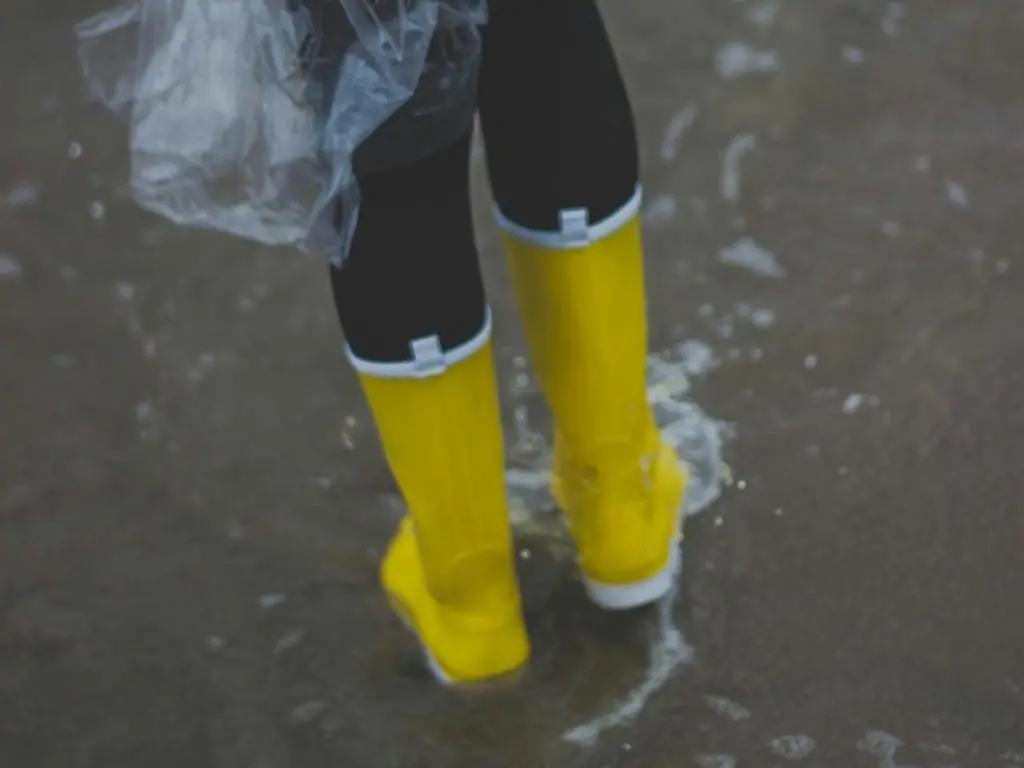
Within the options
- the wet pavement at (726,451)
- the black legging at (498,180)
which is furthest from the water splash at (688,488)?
the black legging at (498,180)

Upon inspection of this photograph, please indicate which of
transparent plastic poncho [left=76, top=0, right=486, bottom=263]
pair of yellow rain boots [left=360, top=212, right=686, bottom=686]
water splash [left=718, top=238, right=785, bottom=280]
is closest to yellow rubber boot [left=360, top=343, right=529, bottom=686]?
pair of yellow rain boots [left=360, top=212, right=686, bottom=686]

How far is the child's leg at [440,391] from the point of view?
2.09 ft

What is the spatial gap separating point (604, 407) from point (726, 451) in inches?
9.5

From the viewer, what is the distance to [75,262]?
4.09 feet

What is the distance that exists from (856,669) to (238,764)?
421 mm

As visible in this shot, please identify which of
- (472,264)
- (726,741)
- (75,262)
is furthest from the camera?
(75,262)

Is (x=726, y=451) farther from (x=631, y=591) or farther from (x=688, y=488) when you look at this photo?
(x=631, y=591)

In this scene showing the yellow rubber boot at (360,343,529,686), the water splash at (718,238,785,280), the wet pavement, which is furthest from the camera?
the water splash at (718,238,785,280)

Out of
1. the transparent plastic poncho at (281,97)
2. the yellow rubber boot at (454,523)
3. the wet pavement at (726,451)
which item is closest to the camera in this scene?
the transparent plastic poncho at (281,97)

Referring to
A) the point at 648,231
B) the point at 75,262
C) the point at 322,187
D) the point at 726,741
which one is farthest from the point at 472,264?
the point at 75,262

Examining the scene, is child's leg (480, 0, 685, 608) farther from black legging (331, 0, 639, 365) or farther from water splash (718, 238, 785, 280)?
water splash (718, 238, 785, 280)

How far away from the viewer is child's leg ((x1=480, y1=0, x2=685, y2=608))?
2.18 ft

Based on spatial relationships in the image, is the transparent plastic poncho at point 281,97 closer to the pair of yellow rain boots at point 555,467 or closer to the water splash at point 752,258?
the pair of yellow rain boots at point 555,467

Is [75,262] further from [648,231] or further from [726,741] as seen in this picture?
[726,741]
